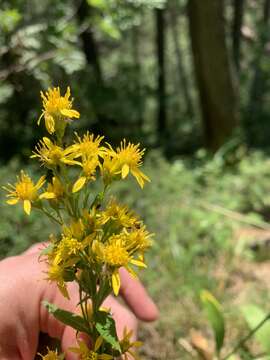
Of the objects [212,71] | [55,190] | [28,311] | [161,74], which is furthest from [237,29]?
[55,190]

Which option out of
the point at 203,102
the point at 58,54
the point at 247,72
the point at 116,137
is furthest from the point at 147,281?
the point at 247,72

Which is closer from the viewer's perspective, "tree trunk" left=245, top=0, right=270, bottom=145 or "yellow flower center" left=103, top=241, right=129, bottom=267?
"yellow flower center" left=103, top=241, right=129, bottom=267

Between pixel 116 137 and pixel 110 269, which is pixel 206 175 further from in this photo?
pixel 110 269

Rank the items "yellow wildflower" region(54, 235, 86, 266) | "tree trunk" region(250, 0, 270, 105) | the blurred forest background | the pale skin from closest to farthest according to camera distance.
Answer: "yellow wildflower" region(54, 235, 86, 266), the pale skin, the blurred forest background, "tree trunk" region(250, 0, 270, 105)

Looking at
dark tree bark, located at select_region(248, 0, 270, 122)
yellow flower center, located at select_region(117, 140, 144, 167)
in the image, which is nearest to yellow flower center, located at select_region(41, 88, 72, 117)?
yellow flower center, located at select_region(117, 140, 144, 167)

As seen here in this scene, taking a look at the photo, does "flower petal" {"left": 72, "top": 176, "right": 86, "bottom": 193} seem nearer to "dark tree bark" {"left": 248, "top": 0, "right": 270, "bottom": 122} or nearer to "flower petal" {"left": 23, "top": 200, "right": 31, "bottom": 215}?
"flower petal" {"left": 23, "top": 200, "right": 31, "bottom": 215}

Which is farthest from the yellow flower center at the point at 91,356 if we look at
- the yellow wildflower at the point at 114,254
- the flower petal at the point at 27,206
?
the flower petal at the point at 27,206
